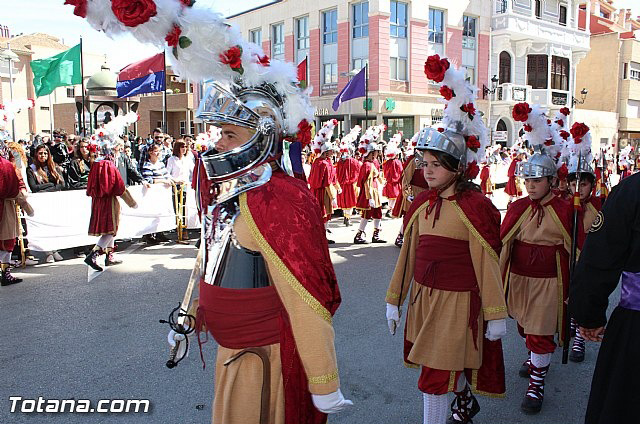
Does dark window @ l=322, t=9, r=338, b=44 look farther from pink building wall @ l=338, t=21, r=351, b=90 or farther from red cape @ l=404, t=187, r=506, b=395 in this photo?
red cape @ l=404, t=187, r=506, b=395

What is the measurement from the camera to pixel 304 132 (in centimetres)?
264

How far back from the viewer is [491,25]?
32.3 meters

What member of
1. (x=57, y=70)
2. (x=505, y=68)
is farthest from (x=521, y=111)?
(x=505, y=68)

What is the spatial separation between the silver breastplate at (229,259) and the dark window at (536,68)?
36166 millimetres

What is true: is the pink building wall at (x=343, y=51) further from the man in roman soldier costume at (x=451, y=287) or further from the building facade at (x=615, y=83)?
the man in roman soldier costume at (x=451, y=287)

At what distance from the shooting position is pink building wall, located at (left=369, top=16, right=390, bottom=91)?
27.7 meters

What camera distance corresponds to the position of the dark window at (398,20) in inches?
1120

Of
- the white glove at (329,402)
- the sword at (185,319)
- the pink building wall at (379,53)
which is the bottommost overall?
the white glove at (329,402)

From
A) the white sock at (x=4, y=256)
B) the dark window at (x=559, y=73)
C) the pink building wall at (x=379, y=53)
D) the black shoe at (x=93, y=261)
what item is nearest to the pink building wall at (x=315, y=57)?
the pink building wall at (x=379, y=53)

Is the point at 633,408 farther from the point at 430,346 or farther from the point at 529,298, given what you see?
the point at 529,298

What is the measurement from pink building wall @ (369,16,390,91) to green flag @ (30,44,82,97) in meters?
17.3

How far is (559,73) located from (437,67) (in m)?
36.2

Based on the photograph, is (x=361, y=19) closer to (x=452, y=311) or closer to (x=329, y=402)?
(x=452, y=311)

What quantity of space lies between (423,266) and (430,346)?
1.66ft
